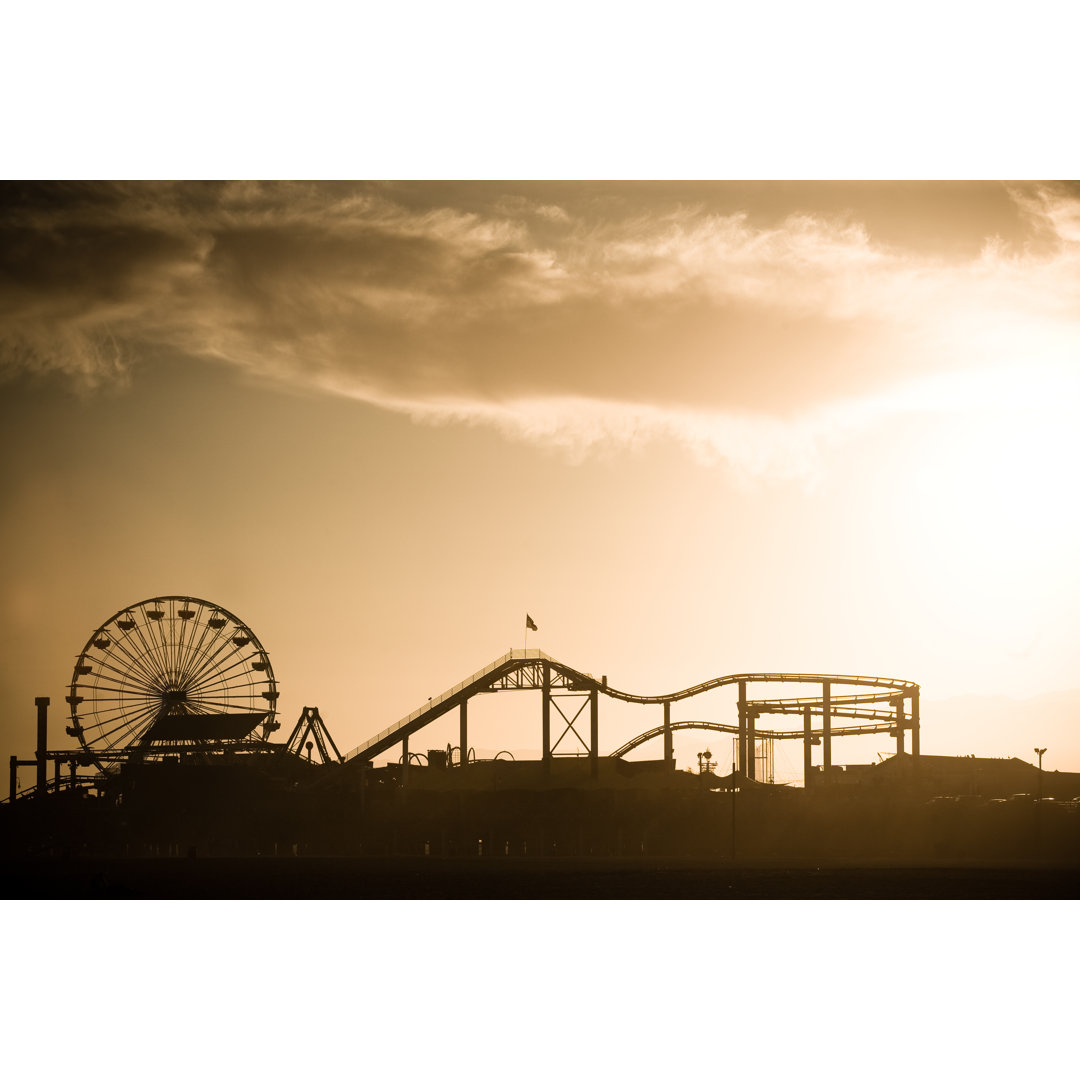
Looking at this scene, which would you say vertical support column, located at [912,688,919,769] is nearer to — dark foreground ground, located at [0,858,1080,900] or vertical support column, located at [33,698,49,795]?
dark foreground ground, located at [0,858,1080,900]

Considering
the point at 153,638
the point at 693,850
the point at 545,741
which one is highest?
the point at 153,638

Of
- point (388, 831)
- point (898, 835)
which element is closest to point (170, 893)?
point (388, 831)

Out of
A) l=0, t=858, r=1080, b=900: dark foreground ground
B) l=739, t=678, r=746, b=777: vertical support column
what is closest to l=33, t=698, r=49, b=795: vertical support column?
→ l=0, t=858, r=1080, b=900: dark foreground ground

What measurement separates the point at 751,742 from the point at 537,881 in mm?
37929

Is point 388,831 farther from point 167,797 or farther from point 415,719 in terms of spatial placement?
point 167,797

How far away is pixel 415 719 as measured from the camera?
243 feet

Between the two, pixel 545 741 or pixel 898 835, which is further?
pixel 545 741

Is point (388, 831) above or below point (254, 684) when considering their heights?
below

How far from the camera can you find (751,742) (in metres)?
82.9

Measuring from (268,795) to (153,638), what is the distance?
8.95 meters

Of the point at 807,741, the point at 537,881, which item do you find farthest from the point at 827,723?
the point at 537,881

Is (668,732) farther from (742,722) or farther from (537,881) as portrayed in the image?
(537,881)

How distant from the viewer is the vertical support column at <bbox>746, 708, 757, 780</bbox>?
267 feet

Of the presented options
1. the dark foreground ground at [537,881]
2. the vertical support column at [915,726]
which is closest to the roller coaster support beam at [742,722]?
the vertical support column at [915,726]
